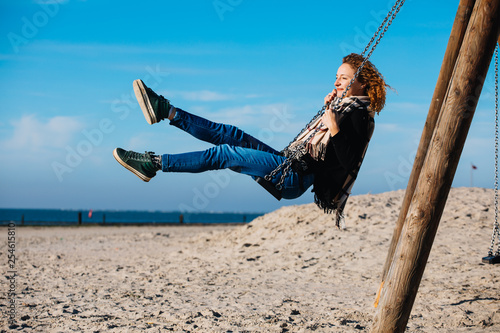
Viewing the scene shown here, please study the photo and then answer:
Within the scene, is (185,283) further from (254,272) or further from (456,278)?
(456,278)

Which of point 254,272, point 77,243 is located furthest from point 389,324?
point 77,243

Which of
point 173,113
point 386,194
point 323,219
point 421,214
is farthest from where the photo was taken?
point 386,194

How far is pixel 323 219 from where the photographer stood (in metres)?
12.9

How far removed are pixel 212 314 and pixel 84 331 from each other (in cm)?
159

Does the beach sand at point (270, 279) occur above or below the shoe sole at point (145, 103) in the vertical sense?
below

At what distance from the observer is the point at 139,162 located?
13.3ft

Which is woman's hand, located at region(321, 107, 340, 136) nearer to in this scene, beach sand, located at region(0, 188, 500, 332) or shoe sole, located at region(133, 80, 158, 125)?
shoe sole, located at region(133, 80, 158, 125)

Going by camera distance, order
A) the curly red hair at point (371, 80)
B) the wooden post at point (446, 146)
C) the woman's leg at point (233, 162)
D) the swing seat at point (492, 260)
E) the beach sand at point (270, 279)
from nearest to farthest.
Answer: the wooden post at point (446, 146) → the woman's leg at point (233, 162) → the curly red hair at point (371, 80) → the swing seat at point (492, 260) → the beach sand at point (270, 279)

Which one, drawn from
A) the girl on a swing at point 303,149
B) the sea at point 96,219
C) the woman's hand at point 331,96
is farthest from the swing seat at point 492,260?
the sea at point 96,219

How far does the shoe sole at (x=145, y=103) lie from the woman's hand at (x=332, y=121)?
1.46m

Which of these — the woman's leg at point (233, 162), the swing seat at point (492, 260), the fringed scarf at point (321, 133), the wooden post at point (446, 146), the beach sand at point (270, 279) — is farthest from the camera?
the beach sand at point (270, 279)

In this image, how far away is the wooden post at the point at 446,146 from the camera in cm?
336

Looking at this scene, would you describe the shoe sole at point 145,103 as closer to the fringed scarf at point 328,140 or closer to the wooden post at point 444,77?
the fringed scarf at point 328,140

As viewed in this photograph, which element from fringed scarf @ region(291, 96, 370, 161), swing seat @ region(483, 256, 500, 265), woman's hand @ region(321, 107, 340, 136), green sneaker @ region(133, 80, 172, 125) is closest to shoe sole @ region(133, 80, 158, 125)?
green sneaker @ region(133, 80, 172, 125)
